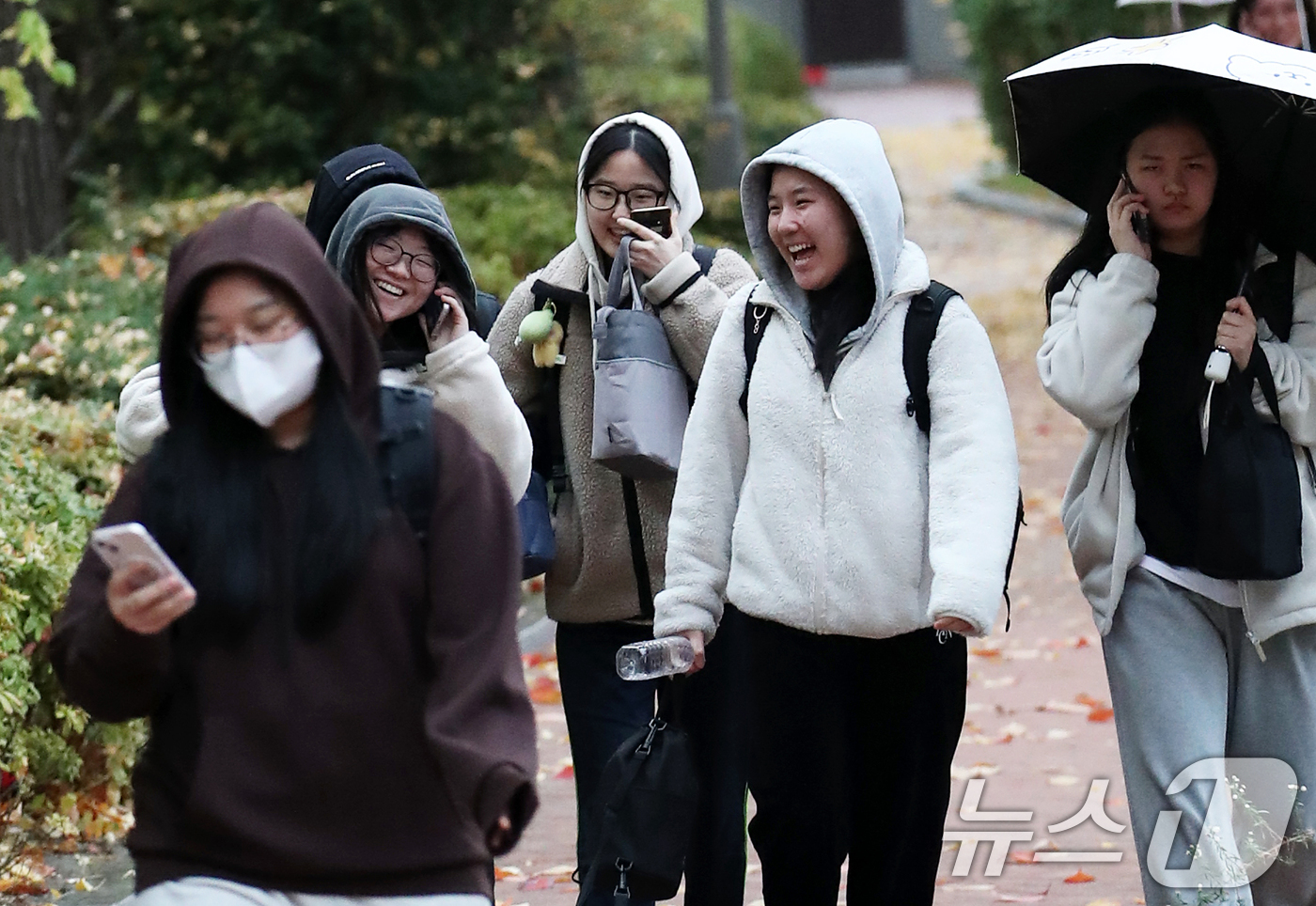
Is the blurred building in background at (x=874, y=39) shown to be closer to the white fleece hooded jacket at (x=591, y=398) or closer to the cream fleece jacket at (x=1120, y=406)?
the white fleece hooded jacket at (x=591, y=398)

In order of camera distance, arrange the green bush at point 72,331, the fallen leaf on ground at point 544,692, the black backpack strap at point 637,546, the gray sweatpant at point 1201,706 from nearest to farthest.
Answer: the gray sweatpant at point 1201,706 < the black backpack strap at point 637,546 < the green bush at point 72,331 < the fallen leaf on ground at point 544,692

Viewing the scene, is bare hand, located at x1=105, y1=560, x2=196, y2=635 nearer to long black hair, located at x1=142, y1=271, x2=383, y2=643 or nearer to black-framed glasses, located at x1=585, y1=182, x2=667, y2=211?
long black hair, located at x1=142, y1=271, x2=383, y2=643

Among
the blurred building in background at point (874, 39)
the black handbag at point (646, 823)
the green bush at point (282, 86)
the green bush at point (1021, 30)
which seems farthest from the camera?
the blurred building in background at point (874, 39)

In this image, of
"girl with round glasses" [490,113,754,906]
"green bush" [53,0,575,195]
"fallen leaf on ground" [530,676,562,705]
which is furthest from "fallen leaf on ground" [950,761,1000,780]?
"green bush" [53,0,575,195]

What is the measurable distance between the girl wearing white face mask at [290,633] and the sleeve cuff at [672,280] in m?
1.94

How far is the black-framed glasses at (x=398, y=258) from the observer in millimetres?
4473

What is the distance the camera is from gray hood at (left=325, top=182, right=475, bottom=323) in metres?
4.45

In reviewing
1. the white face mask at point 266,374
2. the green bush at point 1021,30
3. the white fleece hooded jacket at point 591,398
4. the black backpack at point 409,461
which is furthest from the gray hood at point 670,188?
the green bush at point 1021,30

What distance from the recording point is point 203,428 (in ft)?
9.88

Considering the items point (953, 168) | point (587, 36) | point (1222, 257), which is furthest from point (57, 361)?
point (953, 168)

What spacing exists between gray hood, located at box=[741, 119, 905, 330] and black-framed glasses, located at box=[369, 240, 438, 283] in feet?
2.36

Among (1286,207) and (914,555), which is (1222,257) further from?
(914,555)

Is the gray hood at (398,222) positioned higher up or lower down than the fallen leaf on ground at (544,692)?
higher up

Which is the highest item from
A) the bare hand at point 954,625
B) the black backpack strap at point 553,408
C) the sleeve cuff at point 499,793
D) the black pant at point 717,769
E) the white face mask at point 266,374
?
the white face mask at point 266,374
